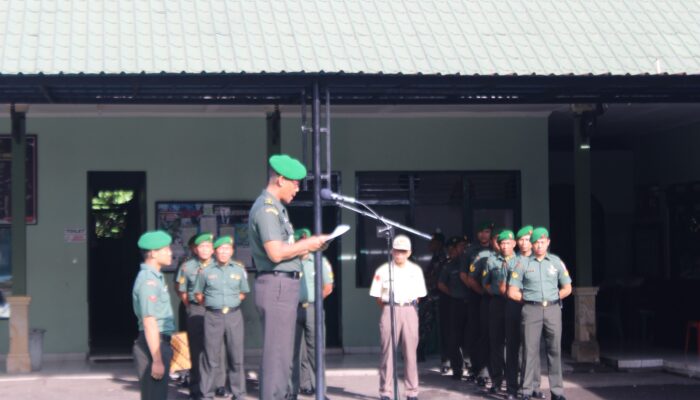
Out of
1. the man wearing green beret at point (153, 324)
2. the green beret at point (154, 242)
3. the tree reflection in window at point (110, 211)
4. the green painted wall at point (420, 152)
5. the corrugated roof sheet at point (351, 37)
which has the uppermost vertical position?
the corrugated roof sheet at point (351, 37)

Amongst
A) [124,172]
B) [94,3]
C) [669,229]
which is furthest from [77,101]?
[669,229]

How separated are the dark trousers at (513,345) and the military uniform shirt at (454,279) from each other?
4.02ft

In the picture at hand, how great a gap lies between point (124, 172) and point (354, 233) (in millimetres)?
3191

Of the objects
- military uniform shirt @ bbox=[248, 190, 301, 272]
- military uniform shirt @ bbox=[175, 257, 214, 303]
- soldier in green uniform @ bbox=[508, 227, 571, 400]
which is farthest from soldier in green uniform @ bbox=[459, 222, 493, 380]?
military uniform shirt @ bbox=[248, 190, 301, 272]

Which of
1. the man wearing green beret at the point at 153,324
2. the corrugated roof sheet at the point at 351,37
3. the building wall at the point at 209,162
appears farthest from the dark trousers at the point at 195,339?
the man wearing green beret at the point at 153,324

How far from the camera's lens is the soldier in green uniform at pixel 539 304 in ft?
→ 37.0

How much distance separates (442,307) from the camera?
13.5 metres

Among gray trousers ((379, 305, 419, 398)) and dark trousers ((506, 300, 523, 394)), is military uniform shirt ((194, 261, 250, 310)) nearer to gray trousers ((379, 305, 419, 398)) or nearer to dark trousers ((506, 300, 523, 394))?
gray trousers ((379, 305, 419, 398))

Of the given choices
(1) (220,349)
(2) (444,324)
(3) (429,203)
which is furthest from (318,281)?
(3) (429,203)

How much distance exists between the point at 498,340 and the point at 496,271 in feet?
2.42

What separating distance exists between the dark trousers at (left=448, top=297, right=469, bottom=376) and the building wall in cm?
246

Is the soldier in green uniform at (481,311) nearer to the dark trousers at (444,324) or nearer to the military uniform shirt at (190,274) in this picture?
the dark trousers at (444,324)

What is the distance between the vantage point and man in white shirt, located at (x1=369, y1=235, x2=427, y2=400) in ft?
36.6

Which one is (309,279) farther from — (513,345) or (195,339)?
(513,345)
